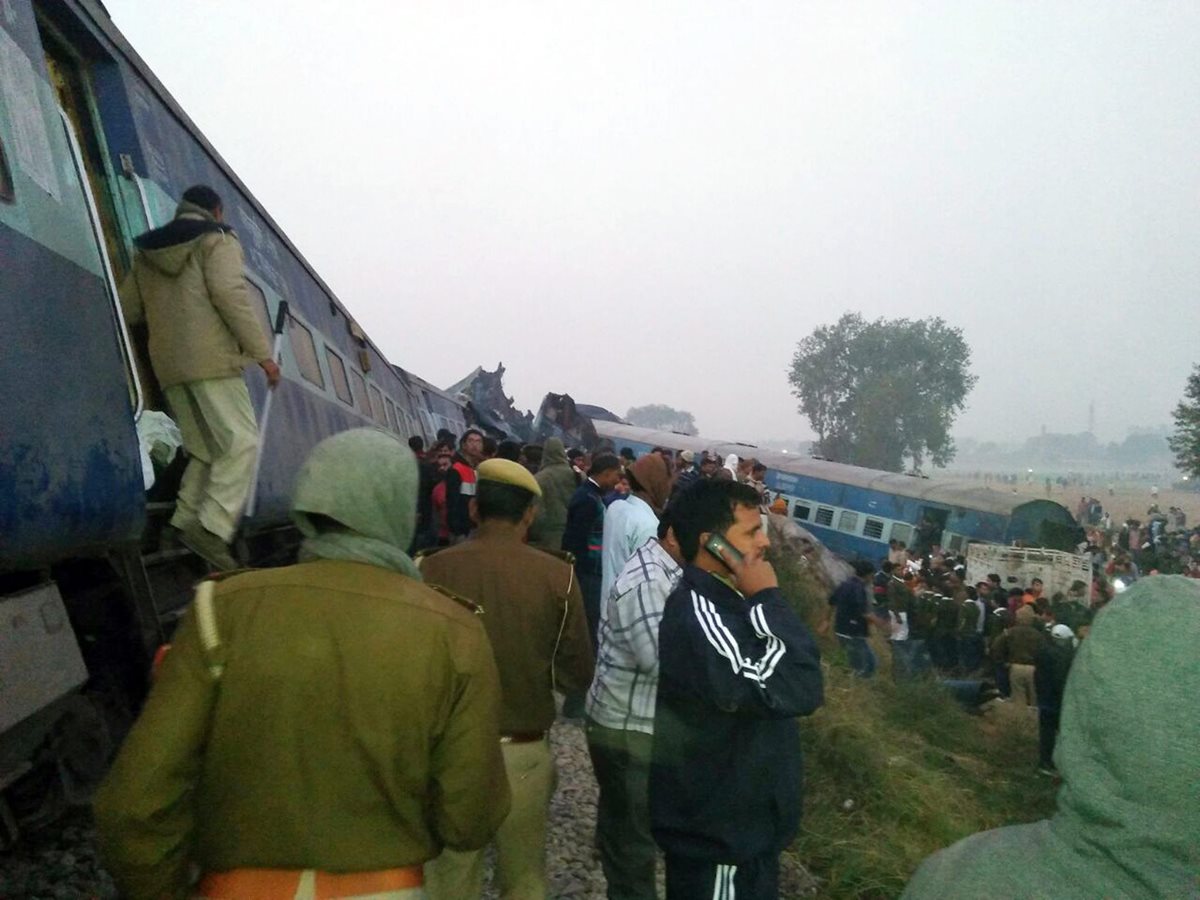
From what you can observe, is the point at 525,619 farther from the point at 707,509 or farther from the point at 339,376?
the point at 339,376

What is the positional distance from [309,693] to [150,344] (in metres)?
2.64

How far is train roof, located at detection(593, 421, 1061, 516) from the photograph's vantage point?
77.3ft

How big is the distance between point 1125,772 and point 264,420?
14.8 feet

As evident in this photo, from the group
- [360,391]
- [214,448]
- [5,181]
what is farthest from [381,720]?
[360,391]

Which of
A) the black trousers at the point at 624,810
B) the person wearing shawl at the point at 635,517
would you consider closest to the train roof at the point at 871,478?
the person wearing shawl at the point at 635,517

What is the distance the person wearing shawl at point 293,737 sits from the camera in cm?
162

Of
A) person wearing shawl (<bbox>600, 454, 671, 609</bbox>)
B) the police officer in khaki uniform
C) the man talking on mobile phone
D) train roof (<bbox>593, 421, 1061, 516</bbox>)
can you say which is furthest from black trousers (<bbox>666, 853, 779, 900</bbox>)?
train roof (<bbox>593, 421, 1061, 516</bbox>)

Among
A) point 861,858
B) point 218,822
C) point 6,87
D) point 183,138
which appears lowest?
point 861,858

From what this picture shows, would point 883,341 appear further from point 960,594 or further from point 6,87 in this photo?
point 6,87

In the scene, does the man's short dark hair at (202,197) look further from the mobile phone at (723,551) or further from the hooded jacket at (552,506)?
the hooded jacket at (552,506)

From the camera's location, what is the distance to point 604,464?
17.8ft

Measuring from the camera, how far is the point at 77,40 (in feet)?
12.3

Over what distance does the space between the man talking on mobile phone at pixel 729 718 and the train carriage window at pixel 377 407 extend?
7.64 metres

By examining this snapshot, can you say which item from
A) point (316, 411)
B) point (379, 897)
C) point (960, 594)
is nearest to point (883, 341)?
point (960, 594)
